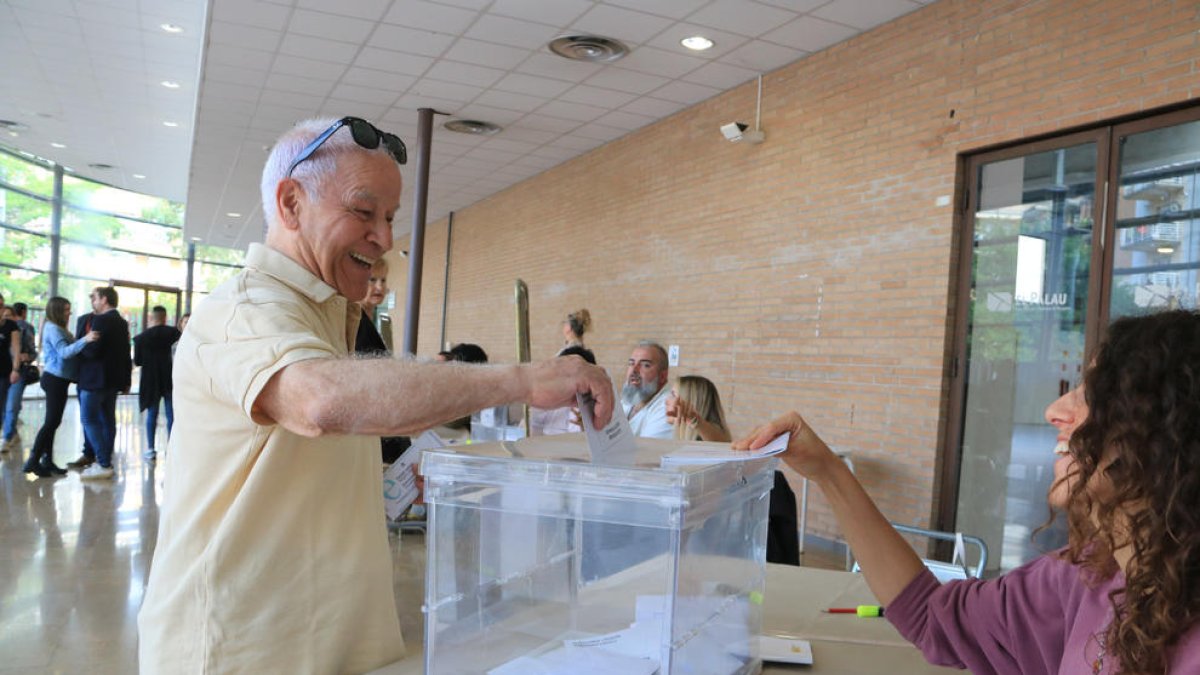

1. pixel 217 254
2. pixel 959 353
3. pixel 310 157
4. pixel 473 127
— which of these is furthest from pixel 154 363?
pixel 217 254

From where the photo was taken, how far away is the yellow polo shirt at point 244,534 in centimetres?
114

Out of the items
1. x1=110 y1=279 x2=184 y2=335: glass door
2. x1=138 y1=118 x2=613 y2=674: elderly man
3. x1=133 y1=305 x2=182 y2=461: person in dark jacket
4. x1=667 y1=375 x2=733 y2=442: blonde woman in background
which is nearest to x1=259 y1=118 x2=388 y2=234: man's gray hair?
x1=138 y1=118 x2=613 y2=674: elderly man

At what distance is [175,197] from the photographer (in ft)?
60.0

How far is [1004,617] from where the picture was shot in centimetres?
140

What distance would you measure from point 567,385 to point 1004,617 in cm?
93

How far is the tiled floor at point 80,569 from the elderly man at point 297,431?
2.50 ft

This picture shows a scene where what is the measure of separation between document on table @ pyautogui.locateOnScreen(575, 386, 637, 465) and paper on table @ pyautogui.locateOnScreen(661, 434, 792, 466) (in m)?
0.05

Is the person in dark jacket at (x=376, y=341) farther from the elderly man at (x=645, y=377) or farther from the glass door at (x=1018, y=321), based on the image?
the glass door at (x=1018, y=321)

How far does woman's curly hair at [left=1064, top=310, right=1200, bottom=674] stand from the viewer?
993 mm

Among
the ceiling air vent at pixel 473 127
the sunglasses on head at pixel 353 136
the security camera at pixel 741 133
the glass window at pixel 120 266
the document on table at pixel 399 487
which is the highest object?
the ceiling air vent at pixel 473 127

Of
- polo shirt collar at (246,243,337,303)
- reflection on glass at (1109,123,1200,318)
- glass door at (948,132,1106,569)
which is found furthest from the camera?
glass door at (948,132,1106,569)

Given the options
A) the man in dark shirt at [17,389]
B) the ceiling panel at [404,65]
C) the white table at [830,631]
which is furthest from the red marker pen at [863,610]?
the man in dark shirt at [17,389]

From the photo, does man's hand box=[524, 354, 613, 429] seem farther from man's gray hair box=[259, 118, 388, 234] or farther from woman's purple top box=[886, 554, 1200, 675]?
woman's purple top box=[886, 554, 1200, 675]

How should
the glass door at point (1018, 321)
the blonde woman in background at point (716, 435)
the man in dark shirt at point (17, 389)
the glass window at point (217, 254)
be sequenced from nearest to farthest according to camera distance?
the blonde woman in background at point (716, 435)
the glass door at point (1018, 321)
the man in dark shirt at point (17, 389)
the glass window at point (217, 254)
